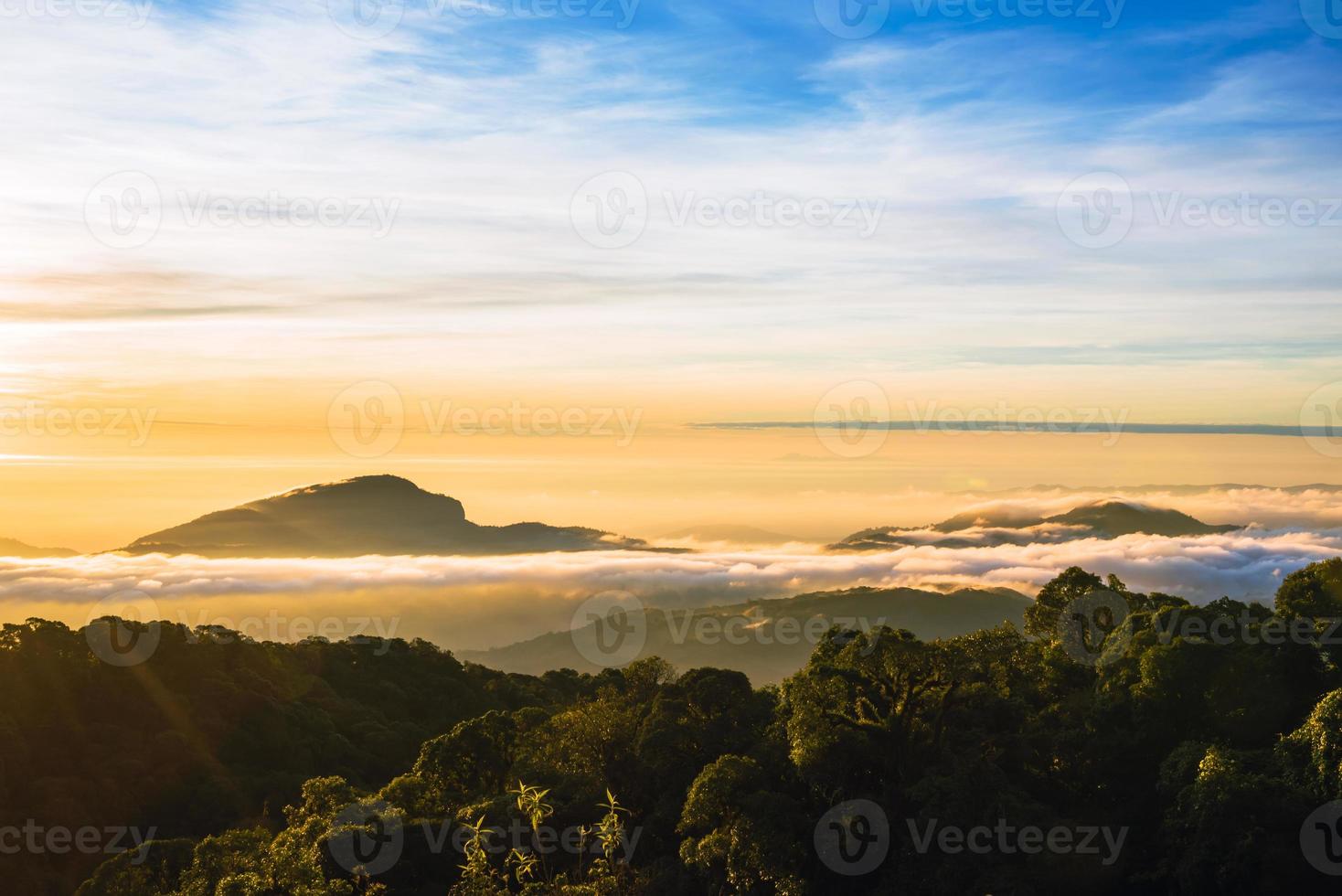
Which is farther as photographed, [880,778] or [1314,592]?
[1314,592]


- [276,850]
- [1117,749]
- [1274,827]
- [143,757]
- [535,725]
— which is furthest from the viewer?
[143,757]

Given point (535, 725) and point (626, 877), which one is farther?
point (535, 725)

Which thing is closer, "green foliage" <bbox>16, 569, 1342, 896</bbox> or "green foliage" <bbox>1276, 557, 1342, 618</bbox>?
"green foliage" <bbox>16, 569, 1342, 896</bbox>

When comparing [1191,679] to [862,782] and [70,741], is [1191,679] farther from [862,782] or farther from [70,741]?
[70,741]

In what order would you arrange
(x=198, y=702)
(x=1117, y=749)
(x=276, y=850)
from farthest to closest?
(x=198, y=702)
(x=1117, y=749)
(x=276, y=850)

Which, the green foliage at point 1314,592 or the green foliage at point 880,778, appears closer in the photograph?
the green foliage at point 880,778

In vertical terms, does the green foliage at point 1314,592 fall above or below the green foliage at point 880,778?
above

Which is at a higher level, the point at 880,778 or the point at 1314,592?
the point at 1314,592

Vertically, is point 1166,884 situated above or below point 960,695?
below

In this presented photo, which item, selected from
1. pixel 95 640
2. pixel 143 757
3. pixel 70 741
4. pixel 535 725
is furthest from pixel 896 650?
pixel 95 640

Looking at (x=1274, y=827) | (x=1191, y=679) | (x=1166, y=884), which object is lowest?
(x=1166, y=884)

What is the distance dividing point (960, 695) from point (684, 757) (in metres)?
10.2

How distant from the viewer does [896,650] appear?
125 ft

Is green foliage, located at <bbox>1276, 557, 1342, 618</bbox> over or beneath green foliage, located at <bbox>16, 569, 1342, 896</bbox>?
over
